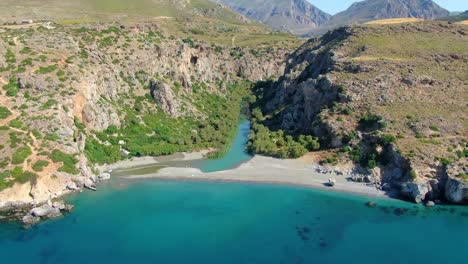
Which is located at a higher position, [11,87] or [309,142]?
[11,87]

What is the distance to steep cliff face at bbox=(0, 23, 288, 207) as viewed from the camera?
71.1 metres

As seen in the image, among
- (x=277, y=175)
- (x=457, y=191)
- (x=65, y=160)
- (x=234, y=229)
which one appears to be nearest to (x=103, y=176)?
(x=65, y=160)

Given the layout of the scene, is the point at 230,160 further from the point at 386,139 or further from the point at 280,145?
the point at 386,139

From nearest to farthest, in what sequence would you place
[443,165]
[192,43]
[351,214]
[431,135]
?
[351,214], [443,165], [431,135], [192,43]

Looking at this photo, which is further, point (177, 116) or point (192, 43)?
point (192, 43)

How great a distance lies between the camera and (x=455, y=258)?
5584cm

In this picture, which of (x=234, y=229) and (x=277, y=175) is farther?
(x=277, y=175)

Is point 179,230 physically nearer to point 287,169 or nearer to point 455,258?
point 287,169

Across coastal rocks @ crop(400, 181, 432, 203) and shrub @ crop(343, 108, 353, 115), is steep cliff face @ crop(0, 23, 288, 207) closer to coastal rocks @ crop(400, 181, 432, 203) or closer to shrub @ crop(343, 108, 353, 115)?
shrub @ crop(343, 108, 353, 115)

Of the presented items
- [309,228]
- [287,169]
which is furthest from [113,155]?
[309,228]

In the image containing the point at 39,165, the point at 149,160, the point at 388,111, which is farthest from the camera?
the point at 388,111

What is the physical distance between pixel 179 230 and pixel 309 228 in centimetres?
1940

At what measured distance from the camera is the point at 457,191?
68375 mm

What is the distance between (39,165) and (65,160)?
4566mm
